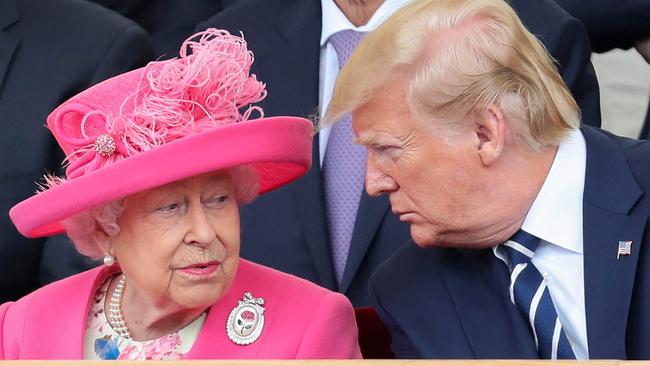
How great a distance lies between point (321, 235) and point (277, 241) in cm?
12

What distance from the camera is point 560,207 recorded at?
261 cm

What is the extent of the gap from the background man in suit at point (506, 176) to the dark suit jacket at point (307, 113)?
0.54m

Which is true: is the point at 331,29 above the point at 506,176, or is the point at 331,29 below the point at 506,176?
below

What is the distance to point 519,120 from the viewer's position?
2553 mm

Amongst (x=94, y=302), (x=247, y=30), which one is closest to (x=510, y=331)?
(x=94, y=302)

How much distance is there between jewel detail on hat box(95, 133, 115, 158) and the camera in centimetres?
244

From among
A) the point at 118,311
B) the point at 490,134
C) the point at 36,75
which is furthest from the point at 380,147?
the point at 36,75

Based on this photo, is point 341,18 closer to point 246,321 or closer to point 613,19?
point 613,19

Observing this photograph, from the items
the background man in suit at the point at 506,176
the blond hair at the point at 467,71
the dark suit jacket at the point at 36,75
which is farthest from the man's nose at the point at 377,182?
the dark suit jacket at the point at 36,75

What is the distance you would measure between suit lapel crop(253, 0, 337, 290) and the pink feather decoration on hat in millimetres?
787

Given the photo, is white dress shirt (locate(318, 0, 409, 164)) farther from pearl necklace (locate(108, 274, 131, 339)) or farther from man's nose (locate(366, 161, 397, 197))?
pearl necklace (locate(108, 274, 131, 339))

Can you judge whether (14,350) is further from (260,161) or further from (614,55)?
Answer: (614,55)

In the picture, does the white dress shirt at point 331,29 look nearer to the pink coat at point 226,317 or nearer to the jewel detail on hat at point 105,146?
the pink coat at point 226,317

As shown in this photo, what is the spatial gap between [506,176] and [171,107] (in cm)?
61
